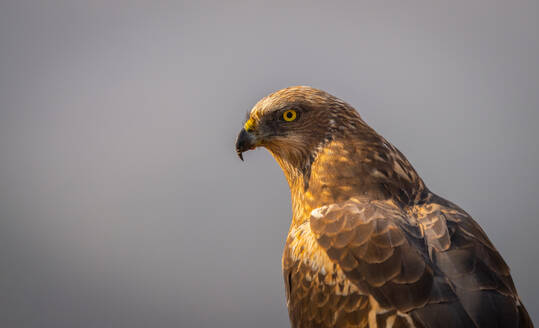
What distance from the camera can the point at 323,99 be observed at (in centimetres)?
179

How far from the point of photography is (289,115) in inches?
70.3

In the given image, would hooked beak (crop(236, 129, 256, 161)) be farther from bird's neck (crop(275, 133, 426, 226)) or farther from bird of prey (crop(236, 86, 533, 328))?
bird's neck (crop(275, 133, 426, 226))

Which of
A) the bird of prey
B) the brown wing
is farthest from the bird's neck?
the brown wing

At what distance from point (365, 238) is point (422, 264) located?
185 mm

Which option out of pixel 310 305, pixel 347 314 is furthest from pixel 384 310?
pixel 310 305

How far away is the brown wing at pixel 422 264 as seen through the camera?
50.7 inches

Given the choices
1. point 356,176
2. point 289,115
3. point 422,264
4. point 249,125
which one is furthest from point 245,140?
point 422,264

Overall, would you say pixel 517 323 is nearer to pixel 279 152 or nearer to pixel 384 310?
pixel 384 310

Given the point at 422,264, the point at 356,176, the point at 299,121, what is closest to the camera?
the point at 422,264

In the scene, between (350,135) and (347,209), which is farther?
(350,135)

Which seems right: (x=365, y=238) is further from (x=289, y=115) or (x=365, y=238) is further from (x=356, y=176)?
(x=289, y=115)

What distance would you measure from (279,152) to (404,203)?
1.79 ft

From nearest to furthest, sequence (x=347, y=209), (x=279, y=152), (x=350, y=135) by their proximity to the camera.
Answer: (x=347, y=209)
(x=350, y=135)
(x=279, y=152)

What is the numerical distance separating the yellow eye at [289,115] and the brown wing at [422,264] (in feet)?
1.41
